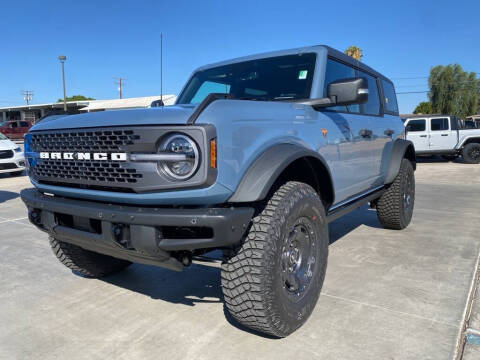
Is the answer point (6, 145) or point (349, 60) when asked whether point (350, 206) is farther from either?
point (6, 145)

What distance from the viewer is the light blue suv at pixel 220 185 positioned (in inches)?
74.1

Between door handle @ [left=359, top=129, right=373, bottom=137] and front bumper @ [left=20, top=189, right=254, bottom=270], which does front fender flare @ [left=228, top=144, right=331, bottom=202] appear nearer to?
front bumper @ [left=20, top=189, right=254, bottom=270]

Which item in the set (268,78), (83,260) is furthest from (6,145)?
(268,78)

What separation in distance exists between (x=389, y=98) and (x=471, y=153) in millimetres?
11536

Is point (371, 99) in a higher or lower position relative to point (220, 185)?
higher

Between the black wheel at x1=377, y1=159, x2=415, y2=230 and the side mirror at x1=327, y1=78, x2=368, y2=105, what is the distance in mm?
2189

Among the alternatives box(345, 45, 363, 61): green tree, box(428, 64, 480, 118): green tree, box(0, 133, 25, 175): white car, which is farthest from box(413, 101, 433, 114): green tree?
box(0, 133, 25, 175): white car

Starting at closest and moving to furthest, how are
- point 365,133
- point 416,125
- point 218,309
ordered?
point 218,309 → point 365,133 → point 416,125

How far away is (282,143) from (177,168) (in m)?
0.69

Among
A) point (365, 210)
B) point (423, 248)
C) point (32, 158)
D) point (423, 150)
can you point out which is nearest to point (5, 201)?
point (32, 158)

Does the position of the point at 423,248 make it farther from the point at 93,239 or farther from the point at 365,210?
the point at 93,239

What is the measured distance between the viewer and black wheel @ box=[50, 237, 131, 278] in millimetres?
3066

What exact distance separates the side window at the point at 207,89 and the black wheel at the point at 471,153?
13.9 meters

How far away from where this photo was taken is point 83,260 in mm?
3152
